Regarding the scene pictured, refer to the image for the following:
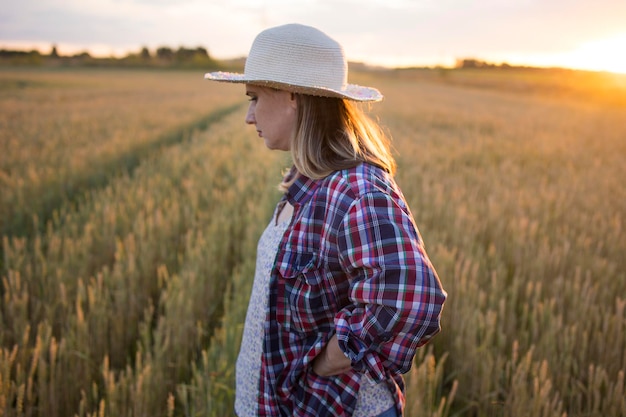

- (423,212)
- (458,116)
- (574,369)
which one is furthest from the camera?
(458,116)

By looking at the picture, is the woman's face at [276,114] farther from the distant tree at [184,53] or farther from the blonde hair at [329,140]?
the distant tree at [184,53]

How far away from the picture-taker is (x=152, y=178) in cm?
538

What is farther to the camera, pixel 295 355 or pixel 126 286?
pixel 126 286

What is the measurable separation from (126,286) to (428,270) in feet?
7.08

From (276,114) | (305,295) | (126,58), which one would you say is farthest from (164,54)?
(305,295)

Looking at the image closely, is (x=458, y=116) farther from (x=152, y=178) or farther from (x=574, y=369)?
(x=574, y=369)

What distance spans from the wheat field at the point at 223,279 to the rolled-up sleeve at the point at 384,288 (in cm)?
63

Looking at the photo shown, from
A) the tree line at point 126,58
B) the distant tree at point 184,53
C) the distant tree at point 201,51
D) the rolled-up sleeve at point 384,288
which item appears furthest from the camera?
the distant tree at point 201,51

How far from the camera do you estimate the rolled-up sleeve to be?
1.03 m

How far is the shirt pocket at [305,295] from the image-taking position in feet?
3.86

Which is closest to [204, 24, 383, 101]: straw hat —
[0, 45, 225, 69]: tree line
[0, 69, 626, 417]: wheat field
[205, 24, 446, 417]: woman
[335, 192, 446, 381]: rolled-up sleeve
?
[205, 24, 446, 417]: woman

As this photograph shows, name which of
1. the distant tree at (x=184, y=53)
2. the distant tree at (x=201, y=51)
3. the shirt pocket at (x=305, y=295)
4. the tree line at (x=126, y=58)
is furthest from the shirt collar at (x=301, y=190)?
the distant tree at (x=201, y=51)

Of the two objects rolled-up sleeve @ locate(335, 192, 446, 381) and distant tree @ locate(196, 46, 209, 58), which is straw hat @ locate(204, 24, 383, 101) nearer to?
rolled-up sleeve @ locate(335, 192, 446, 381)

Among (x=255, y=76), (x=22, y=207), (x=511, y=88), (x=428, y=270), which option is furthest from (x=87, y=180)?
(x=511, y=88)
